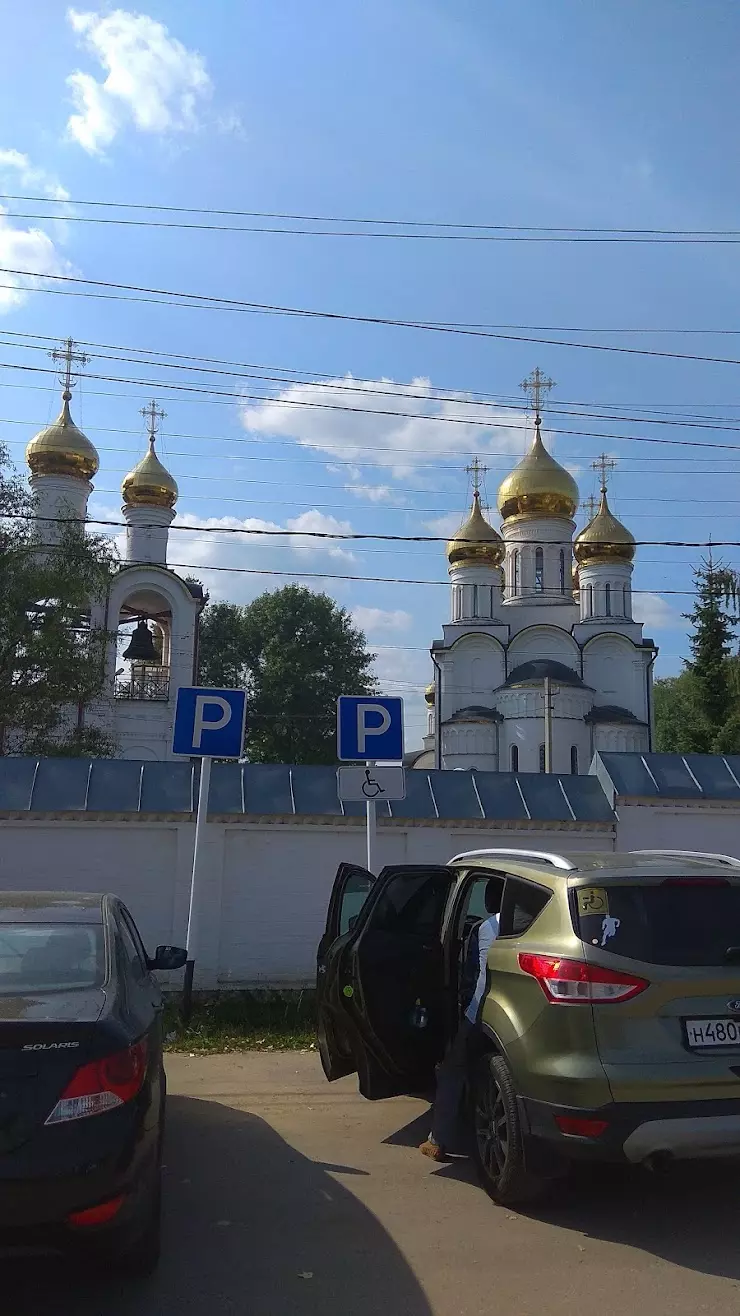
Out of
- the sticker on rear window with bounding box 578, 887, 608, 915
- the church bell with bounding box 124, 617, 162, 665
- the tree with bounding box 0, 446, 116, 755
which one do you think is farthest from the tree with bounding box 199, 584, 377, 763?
the sticker on rear window with bounding box 578, 887, 608, 915

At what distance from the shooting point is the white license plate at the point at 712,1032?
4.16m

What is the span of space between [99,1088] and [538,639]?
39319mm

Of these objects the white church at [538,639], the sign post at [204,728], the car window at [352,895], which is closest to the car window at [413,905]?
the car window at [352,895]

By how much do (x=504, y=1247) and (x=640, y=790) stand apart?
756 cm

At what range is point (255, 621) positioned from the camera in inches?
2148

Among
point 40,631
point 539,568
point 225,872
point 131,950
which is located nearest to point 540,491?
point 539,568

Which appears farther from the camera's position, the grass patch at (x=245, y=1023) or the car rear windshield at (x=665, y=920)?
the grass patch at (x=245, y=1023)

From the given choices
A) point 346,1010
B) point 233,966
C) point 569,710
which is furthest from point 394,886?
point 569,710

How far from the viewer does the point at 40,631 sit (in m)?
21.2

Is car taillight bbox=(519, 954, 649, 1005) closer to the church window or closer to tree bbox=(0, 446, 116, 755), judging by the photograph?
tree bbox=(0, 446, 116, 755)

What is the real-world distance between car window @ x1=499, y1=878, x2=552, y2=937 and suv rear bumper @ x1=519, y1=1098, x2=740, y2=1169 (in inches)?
36.0

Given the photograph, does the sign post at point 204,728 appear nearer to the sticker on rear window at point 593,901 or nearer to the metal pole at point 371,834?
the metal pole at point 371,834

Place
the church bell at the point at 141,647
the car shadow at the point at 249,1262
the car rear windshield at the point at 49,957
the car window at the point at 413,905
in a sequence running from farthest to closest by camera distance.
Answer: the church bell at the point at 141,647 → the car window at the point at 413,905 → the car rear windshield at the point at 49,957 → the car shadow at the point at 249,1262

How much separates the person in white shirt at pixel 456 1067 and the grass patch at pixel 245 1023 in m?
3.42
